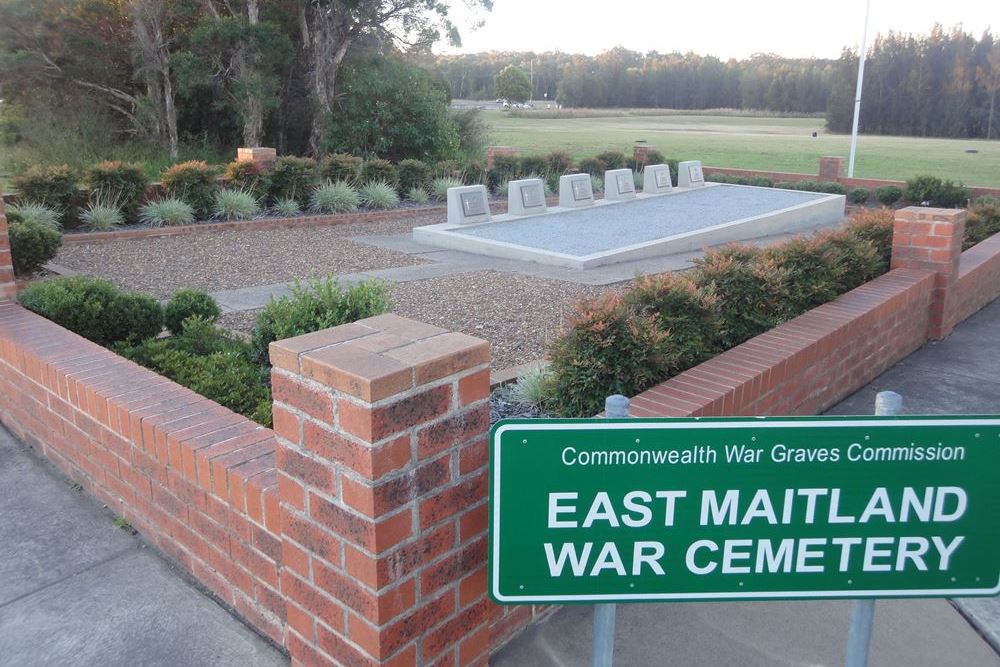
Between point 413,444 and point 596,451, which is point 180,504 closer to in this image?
point 413,444

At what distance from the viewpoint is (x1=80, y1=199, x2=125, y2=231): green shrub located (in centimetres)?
1128

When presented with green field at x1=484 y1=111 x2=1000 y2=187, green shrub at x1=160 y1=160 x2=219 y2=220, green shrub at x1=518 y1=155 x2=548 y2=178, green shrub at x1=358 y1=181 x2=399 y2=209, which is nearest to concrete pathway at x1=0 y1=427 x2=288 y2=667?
green shrub at x1=160 y1=160 x2=219 y2=220

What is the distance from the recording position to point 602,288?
29.8 ft

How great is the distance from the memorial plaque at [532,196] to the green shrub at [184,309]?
894 cm

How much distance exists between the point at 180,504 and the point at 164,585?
0.30m

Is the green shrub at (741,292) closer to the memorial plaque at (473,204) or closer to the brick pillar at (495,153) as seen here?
the memorial plaque at (473,204)

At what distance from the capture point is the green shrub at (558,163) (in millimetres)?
18828

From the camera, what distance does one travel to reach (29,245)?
7672 millimetres

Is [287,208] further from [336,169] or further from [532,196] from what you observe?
[532,196]

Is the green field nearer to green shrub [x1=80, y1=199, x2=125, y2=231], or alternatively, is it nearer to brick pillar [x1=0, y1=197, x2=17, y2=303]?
green shrub [x1=80, y1=199, x2=125, y2=231]

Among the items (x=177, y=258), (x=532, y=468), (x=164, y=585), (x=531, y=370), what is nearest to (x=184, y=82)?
(x=177, y=258)

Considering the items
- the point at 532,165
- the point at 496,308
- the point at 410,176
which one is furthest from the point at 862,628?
the point at 532,165

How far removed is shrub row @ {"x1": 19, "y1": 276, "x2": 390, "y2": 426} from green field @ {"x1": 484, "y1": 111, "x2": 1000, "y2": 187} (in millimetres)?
17749

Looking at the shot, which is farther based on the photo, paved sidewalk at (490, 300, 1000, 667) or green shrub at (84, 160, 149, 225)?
green shrub at (84, 160, 149, 225)
